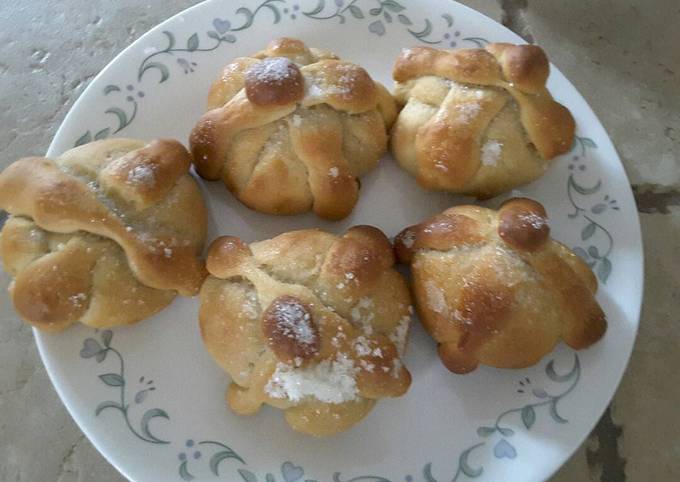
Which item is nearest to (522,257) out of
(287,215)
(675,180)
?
(287,215)

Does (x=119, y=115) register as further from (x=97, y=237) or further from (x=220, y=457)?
(x=220, y=457)

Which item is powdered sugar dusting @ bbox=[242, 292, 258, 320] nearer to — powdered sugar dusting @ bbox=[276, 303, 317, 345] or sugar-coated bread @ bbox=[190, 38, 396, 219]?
powdered sugar dusting @ bbox=[276, 303, 317, 345]

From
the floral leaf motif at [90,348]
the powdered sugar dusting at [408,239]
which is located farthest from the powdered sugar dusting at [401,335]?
the floral leaf motif at [90,348]

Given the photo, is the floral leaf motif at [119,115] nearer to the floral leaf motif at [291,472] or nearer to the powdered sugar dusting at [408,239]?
the powdered sugar dusting at [408,239]

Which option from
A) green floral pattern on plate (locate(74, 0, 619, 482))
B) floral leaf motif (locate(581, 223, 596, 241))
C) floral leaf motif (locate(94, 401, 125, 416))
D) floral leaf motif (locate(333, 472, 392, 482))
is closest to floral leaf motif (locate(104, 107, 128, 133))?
green floral pattern on plate (locate(74, 0, 619, 482))

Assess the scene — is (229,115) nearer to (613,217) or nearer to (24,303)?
(24,303)

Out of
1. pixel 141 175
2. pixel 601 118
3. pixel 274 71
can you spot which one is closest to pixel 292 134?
pixel 274 71
